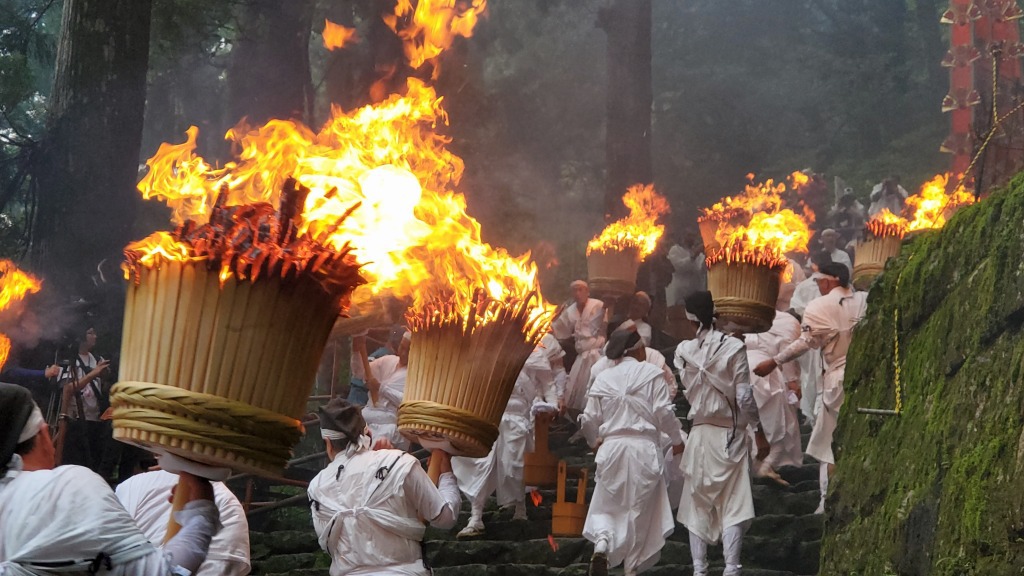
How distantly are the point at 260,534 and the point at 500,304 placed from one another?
788 cm

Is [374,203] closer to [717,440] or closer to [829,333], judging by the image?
[717,440]

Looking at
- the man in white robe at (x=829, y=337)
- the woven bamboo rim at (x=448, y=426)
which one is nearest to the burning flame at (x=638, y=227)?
the man in white robe at (x=829, y=337)

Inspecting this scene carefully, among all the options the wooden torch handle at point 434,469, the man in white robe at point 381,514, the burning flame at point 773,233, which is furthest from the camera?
the burning flame at point 773,233

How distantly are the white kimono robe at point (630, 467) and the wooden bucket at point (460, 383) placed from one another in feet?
17.7

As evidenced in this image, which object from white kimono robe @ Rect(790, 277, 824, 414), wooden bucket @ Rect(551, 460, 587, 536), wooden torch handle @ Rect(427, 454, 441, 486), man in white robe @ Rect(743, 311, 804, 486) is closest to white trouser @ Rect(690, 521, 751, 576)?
wooden bucket @ Rect(551, 460, 587, 536)

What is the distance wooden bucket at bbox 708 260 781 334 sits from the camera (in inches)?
424

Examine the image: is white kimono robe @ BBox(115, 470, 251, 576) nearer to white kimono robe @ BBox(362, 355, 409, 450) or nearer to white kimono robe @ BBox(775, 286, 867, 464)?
white kimono robe @ BBox(362, 355, 409, 450)

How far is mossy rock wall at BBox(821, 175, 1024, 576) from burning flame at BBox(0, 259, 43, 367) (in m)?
11.1

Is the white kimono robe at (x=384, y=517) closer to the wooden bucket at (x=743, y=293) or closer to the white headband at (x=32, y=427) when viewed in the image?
the white headband at (x=32, y=427)

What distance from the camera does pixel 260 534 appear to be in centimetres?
1241

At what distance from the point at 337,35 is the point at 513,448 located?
40.9ft

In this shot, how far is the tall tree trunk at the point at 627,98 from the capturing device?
2386cm

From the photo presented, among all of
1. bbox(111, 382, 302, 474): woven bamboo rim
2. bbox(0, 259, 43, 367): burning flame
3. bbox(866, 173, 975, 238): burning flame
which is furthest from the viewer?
bbox(0, 259, 43, 367): burning flame

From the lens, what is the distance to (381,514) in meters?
6.75
